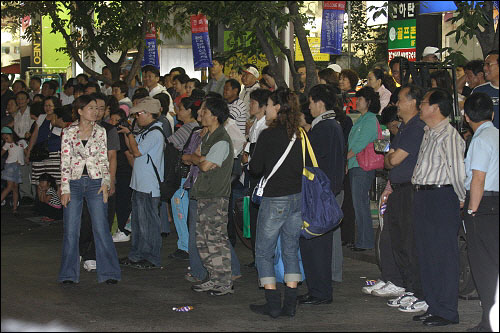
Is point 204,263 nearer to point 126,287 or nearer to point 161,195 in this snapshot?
point 126,287

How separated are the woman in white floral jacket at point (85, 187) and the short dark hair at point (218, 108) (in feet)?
4.32

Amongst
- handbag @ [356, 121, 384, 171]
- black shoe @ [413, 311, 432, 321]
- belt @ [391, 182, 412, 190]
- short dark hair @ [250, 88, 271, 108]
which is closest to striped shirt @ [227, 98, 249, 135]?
handbag @ [356, 121, 384, 171]

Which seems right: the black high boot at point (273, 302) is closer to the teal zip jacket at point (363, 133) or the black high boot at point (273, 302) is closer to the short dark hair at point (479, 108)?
the short dark hair at point (479, 108)

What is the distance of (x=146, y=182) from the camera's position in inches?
397

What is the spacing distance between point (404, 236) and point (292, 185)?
1.44 meters

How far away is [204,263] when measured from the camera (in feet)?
28.4

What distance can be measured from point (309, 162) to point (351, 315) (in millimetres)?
1459

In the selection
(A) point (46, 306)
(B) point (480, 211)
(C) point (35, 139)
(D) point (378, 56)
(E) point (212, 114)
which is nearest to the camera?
(B) point (480, 211)

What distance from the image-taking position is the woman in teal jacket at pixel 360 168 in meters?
10.6

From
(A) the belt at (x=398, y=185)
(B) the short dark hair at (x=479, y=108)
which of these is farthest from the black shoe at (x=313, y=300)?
(B) the short dark hair at (x=479, y=108)

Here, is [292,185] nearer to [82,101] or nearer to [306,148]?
[306,148]

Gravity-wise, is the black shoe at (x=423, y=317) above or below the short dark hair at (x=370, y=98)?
below

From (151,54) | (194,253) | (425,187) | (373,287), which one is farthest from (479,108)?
(151,54)

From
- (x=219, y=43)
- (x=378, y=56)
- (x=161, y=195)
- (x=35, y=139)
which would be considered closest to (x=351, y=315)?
(x=161, y=195)
